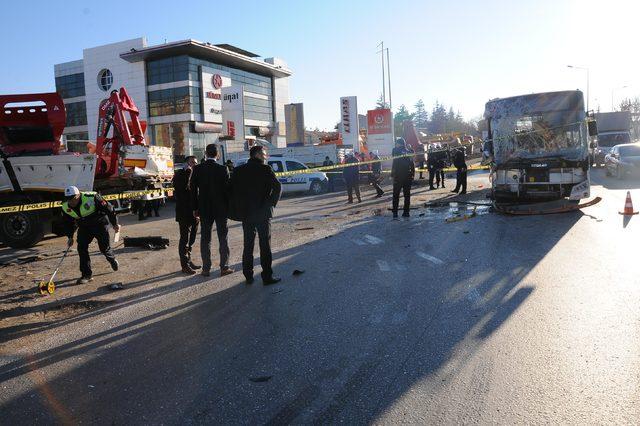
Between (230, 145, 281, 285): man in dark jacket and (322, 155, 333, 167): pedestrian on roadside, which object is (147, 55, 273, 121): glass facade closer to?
(322, 155, 333, 167): pedestrian on roadside

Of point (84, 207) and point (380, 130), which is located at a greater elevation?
point (380, 130)

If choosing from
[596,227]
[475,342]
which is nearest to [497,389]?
[475,342]

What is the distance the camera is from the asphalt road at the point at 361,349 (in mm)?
3418

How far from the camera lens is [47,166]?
1136 cm

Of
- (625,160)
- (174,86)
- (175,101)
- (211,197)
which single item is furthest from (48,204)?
(174,86)

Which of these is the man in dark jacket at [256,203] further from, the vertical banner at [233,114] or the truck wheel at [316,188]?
the vertical banner at [233,114]

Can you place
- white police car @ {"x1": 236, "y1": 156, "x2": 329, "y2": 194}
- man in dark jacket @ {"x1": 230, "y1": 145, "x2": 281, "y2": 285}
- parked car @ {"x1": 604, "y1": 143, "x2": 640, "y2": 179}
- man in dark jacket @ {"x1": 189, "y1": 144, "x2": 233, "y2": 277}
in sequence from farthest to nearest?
white police car @ {"x1": 236, "y1": 156, "x2": 329, "y2": 194} → parked car @ {"x1": 604, "y1": 143, "x2": 640, "y2": 179} → man in dark jacket @ {"x1": 189, "y1": 144, "x2": 233, "y2": 277} → man in dark jacket @ {"x1": 230, "y1": 145, "x2": 281, "y2": 285}

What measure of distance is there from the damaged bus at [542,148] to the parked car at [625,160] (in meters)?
9.55

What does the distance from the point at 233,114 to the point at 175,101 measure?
484 inches

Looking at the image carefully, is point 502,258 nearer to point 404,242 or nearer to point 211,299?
point 404,242

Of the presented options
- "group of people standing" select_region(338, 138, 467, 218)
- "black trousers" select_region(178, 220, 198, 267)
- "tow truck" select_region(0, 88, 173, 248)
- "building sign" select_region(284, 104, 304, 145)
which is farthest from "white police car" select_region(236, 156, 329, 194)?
"building sign" select_region(284, 104, 304, 145)

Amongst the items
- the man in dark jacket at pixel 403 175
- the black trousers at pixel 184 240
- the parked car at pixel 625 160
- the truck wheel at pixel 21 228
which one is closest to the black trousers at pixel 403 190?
the man in dark jacket at pixel 403 175

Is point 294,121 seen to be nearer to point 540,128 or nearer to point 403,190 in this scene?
point 403,190

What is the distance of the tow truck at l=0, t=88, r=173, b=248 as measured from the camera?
1126cm
